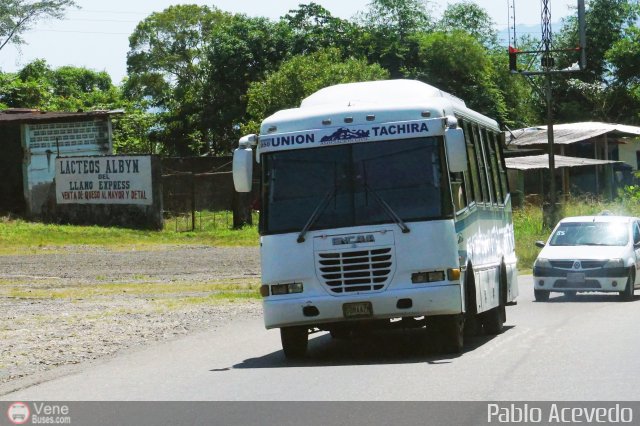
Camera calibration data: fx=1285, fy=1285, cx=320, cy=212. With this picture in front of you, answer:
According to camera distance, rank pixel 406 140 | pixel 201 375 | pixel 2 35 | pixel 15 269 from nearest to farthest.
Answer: pixel 201 375 → pixel 406 140 → pixel 15 269 → pixel 2 35

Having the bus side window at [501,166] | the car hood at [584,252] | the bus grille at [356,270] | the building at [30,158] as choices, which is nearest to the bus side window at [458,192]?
the bus grille at [356,270]

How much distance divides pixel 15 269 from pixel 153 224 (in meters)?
13.8


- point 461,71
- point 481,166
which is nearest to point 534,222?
point 481,166

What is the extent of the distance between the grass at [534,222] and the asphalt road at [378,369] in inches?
742

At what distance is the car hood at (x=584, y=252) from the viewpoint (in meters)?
24.0

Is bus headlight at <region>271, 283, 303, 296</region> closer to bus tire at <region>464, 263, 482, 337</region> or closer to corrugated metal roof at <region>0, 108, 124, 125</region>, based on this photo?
bus tire at <region>464, 263, 482, 337</region>

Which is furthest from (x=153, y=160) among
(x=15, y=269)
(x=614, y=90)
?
(x=614, y=90)

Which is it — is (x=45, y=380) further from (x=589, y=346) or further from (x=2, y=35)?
(x=2, y=35)

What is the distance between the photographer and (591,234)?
25250mm

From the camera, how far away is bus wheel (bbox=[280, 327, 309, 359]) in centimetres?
1484

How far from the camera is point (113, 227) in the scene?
4553 centimetres

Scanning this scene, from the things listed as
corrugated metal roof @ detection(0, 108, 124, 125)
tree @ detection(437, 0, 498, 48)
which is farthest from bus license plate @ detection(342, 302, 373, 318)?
tree @ detection(437, 0, 498, 48)

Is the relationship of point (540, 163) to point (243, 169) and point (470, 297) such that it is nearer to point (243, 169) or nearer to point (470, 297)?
point (470, 297)
